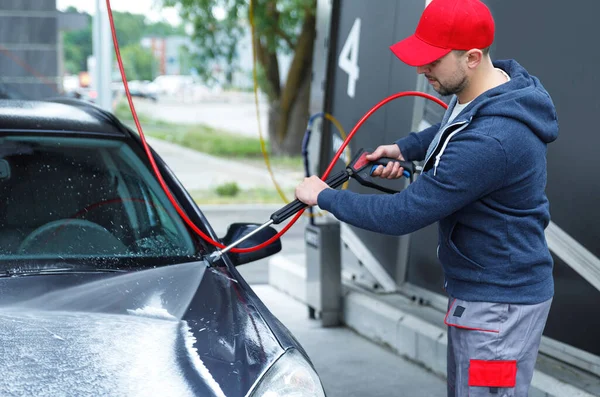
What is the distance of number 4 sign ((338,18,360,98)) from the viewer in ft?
20.2

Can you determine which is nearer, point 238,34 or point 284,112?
point 284,112

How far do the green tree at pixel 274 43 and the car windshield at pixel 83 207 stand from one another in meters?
13.1

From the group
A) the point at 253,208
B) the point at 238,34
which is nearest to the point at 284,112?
the point at 238,34

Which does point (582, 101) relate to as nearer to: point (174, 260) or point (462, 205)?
point (462, 205)

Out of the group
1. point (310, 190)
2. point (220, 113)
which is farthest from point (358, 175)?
point (220, 113)

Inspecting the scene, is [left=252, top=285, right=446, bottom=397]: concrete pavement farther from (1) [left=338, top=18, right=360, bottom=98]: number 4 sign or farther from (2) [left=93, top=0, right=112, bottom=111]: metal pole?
(2) [left=93, top=0, right=112, bottom=111]: metal pole

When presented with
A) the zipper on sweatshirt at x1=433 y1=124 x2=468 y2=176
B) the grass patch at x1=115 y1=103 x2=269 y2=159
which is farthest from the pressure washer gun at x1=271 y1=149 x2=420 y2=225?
the grass patch at x1=115 y1=103 x2=269 y2=159

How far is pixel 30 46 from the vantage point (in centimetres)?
1873

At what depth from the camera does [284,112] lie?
62.8 ft

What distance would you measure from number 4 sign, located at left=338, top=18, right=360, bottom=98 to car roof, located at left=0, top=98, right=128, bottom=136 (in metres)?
2.86

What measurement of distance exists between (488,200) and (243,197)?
11.3 metres

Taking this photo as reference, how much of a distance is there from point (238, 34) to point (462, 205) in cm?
1872

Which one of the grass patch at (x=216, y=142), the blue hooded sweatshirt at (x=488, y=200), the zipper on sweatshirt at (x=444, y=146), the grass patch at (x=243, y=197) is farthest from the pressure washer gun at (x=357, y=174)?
the grass patch at (x=216, y=142)

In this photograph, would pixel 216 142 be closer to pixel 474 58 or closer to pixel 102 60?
pixel 102 60
